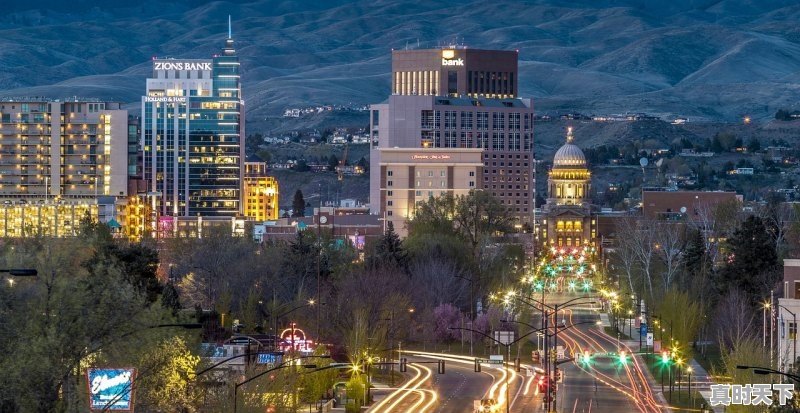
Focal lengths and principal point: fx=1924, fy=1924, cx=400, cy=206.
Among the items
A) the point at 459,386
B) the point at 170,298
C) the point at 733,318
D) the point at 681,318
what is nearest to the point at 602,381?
the point at 459,386

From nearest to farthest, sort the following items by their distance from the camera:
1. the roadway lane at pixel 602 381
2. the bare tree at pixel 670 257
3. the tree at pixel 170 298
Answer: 1. the roadway lane at pixel 602 381
2. the tree at pixel 170 298
3. the bare tree at pixel 670 257

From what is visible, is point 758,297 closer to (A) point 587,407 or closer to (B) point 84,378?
(A) point 587,407

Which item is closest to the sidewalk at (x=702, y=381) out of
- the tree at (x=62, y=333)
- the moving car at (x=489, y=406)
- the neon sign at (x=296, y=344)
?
the moving car at (x=489, y=406)

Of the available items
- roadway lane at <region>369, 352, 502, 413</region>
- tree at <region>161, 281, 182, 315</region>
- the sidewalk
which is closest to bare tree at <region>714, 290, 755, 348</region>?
the sidewalk

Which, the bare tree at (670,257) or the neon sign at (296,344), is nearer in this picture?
the neon sign at (296,344)

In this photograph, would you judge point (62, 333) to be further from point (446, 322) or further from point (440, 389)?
point (446, 322)

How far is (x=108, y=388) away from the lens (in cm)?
6294

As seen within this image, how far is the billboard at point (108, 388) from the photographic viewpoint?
62688 millimetres

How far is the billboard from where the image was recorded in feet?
206

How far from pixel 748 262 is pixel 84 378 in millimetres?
78363

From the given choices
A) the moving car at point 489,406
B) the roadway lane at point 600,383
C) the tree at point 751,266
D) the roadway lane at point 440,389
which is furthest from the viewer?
the tree at point 751,266

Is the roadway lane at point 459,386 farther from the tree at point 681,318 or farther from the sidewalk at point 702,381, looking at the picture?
the tree at point 681,318

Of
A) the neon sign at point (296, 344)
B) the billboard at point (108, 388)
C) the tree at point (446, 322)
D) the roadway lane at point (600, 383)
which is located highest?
the billboard at point (108, 388)

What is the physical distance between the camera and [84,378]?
6675cm
